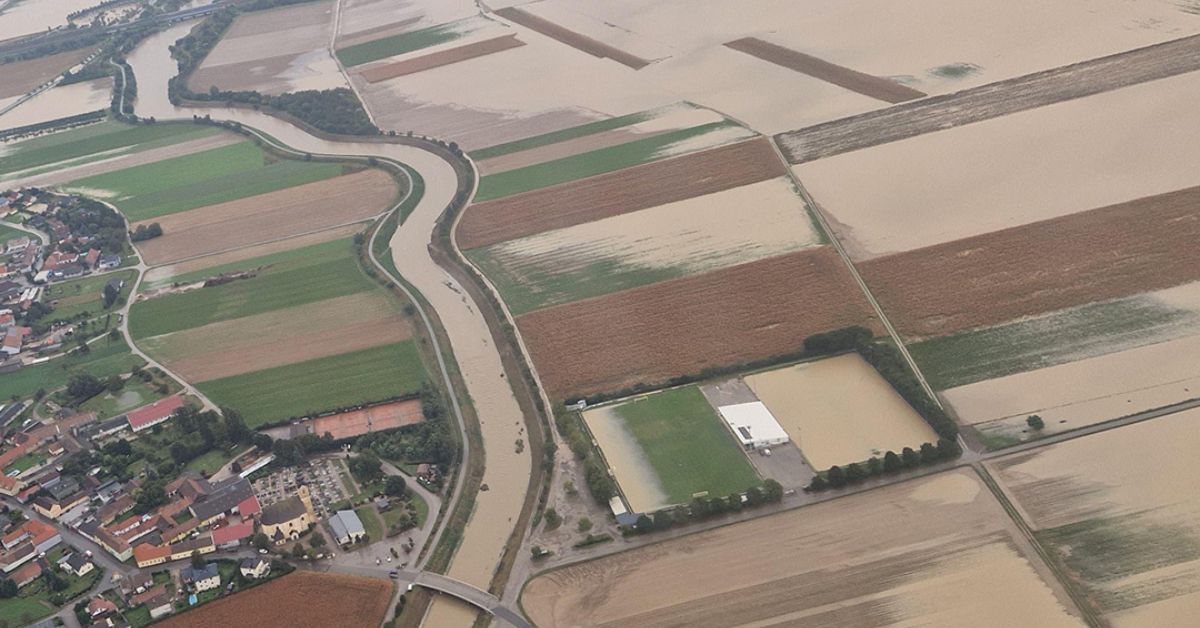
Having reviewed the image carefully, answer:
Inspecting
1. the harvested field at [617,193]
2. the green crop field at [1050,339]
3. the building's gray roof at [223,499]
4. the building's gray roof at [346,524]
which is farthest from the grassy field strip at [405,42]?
the green crop field at [1050,339]

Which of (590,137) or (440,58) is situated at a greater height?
(440,58)

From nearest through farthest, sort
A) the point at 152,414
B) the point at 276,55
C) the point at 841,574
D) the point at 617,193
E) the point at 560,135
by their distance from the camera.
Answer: the point at 841,574, the point at 152,414, the point at 617,193, the point at 560,135, the point at 276,55

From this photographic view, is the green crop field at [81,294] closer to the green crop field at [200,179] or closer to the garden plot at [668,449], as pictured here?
the green crop field at [200,179]

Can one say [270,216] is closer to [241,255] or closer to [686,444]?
[241,255]

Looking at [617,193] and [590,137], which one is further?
[590,137]

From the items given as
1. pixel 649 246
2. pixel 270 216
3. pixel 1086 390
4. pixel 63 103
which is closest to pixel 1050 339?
pixel 1086 390

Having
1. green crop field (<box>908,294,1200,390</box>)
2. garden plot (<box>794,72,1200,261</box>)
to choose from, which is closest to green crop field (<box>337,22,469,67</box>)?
garden plot (<box>794,72,1200,261</box>)
